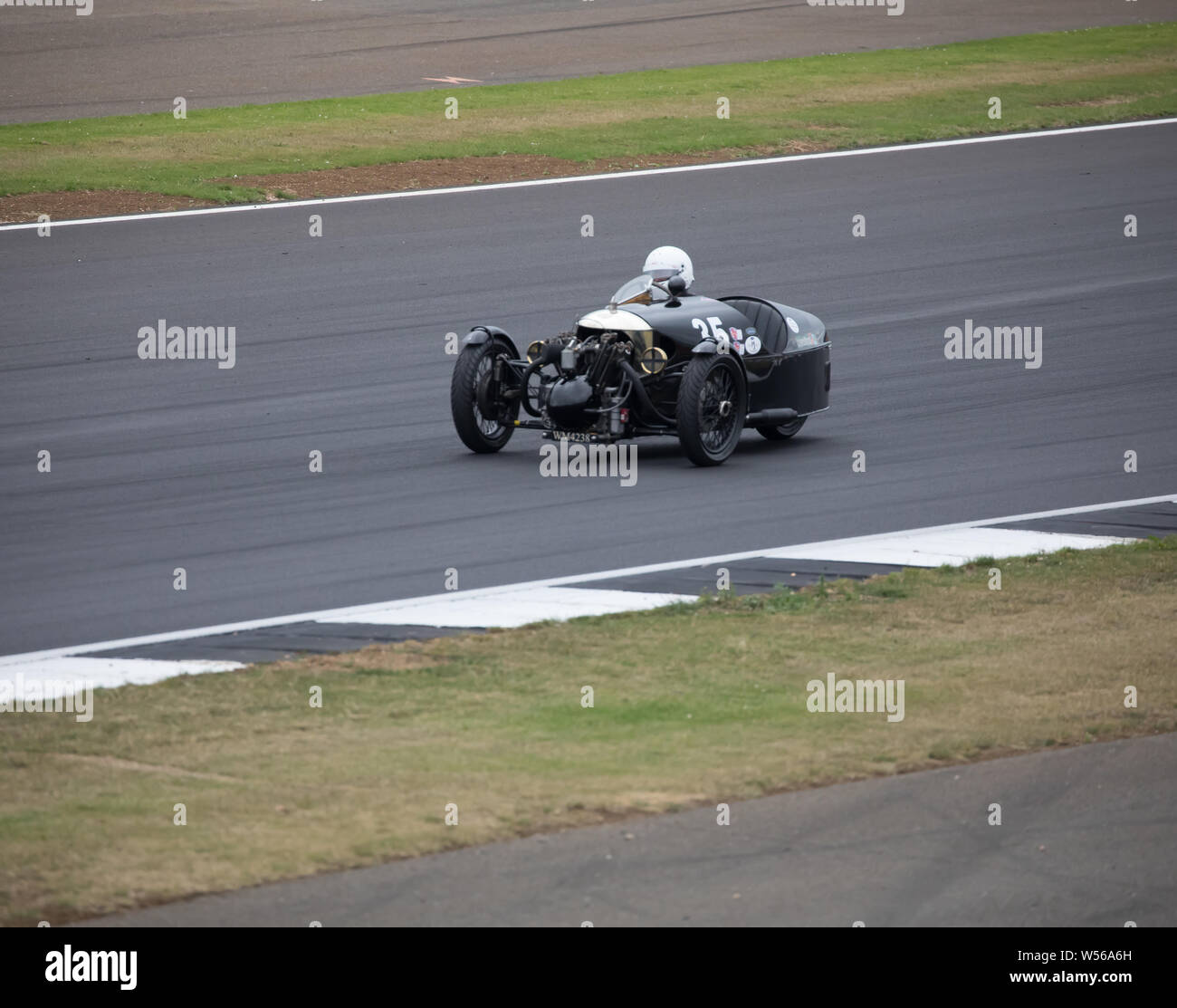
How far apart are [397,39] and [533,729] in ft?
108

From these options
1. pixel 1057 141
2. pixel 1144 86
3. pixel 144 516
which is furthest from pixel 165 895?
pixel 1144 86

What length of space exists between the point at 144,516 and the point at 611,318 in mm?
3827

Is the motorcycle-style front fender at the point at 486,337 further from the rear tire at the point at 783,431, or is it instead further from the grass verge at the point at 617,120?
the grass verge at the point at 617,120

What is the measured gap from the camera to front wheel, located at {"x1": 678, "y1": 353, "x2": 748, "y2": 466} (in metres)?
14.3

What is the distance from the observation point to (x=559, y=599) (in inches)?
432

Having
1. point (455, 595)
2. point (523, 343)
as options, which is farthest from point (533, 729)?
point (523, 343)

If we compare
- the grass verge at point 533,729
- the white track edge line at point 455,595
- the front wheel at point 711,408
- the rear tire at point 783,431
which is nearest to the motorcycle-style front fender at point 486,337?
the front wheel at point 711,408

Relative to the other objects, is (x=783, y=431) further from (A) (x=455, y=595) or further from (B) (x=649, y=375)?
(A) (x=455, y=595)

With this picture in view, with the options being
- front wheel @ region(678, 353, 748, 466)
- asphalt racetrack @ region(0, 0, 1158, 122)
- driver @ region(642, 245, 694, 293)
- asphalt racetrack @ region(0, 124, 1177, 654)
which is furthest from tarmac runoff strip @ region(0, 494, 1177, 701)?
asphalt racetrack @ region(0, 0, 1158, 122)

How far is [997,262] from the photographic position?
79.9 feet

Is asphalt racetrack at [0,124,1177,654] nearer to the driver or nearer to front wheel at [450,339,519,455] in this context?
front wheel at [450,339,519,455]
